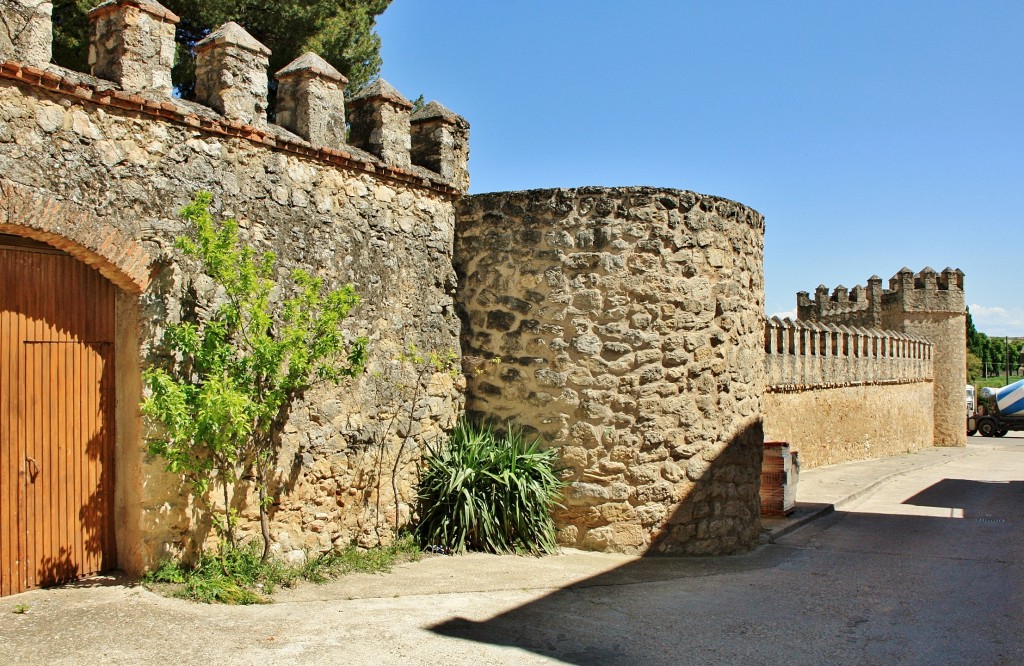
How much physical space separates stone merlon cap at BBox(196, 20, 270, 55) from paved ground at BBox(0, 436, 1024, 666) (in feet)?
12.5

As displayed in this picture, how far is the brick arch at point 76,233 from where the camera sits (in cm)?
497

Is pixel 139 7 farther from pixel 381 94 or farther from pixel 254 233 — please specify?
pixel 381 94

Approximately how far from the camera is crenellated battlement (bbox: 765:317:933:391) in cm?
1515

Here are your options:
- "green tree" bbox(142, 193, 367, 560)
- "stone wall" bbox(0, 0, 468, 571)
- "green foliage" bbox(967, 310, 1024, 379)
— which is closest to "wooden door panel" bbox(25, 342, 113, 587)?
"stone wall" bbox(0, 0, 468, 571)

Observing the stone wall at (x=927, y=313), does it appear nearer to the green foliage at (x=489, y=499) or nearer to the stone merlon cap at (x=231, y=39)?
the green foliage at (x=489, y=499)

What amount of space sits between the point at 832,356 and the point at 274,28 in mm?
12185

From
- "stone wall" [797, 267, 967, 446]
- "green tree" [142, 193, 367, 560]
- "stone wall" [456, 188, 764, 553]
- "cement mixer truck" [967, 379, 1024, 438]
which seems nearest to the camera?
"green tree" [142, 193, 367, 560]

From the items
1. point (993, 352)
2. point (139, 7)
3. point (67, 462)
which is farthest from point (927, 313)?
point (993, 352)

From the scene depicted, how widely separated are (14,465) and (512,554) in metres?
3.85

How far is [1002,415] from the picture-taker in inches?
1302

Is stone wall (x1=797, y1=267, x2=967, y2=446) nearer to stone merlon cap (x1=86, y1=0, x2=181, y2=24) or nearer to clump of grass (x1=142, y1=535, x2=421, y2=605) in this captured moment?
clump of grass (x1=142, y1=535, x2=421, y2=605)

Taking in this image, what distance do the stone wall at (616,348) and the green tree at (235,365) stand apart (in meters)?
1.86

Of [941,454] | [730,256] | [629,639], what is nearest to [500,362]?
[730,256]

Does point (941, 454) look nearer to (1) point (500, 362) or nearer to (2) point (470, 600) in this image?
(1) point (500, 362)
